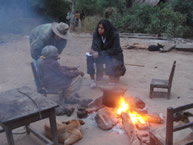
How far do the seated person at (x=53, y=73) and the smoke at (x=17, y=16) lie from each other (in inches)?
439

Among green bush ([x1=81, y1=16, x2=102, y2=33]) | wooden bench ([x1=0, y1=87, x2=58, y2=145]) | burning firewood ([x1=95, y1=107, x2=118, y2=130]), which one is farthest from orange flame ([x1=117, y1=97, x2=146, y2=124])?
green bush ([x1=81, y1=16, x2=102, y2=33])

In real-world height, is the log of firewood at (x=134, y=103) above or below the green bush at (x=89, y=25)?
below

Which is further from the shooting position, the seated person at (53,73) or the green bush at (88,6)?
the green bush at (88,6)

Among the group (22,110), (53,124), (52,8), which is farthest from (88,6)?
(22,110)

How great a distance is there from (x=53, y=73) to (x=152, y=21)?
9.22 meters

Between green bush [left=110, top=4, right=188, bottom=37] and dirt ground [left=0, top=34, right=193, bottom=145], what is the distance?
5.20 ft

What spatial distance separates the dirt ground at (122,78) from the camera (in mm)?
3547

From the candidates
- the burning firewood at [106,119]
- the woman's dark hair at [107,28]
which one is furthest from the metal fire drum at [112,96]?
the woman's dark hair at [107,28]

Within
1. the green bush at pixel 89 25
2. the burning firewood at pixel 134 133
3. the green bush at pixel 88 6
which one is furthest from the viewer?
the green bush at pixel 88 6

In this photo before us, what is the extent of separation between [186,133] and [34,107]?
6.66 ft

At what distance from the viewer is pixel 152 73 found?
6605 mm

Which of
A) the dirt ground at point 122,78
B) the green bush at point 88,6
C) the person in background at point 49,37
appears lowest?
the dirt ground at point 122,78

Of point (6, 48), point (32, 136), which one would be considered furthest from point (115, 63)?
point (6, 48)

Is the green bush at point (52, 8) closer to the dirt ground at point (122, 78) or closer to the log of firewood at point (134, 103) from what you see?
the dirt ground at point (122, 78)
